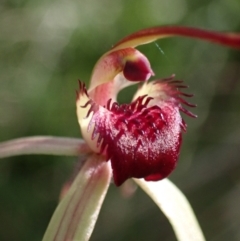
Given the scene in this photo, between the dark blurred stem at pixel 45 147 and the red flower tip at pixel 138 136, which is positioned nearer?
the red flower tip at pixel 138 136

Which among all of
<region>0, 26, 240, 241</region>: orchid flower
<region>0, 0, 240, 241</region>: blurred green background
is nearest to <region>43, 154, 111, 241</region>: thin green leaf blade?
<region>0, 26, 240, 241</region>: orchid flower

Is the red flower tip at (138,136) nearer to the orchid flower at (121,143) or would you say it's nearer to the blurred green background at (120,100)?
the orchid flower at (121,143)

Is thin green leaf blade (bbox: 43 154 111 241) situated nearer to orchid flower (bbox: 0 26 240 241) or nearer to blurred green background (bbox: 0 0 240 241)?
orchid flower (bbox: 0 26 240 241)

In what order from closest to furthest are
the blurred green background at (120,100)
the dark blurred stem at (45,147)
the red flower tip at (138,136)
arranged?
the red flower tip at (138,136)
the dark blurred stem at (45,147)
the blurred green background at (120,100)

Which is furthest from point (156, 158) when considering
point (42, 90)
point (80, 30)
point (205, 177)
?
point (205, 177)

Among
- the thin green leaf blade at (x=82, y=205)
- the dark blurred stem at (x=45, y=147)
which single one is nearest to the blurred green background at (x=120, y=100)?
the dark blurred stem at (x=45, y=147)

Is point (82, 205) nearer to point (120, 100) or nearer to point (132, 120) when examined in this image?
point (132, 120)

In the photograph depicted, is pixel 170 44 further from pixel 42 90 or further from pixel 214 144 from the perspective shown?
pixel 42 90
